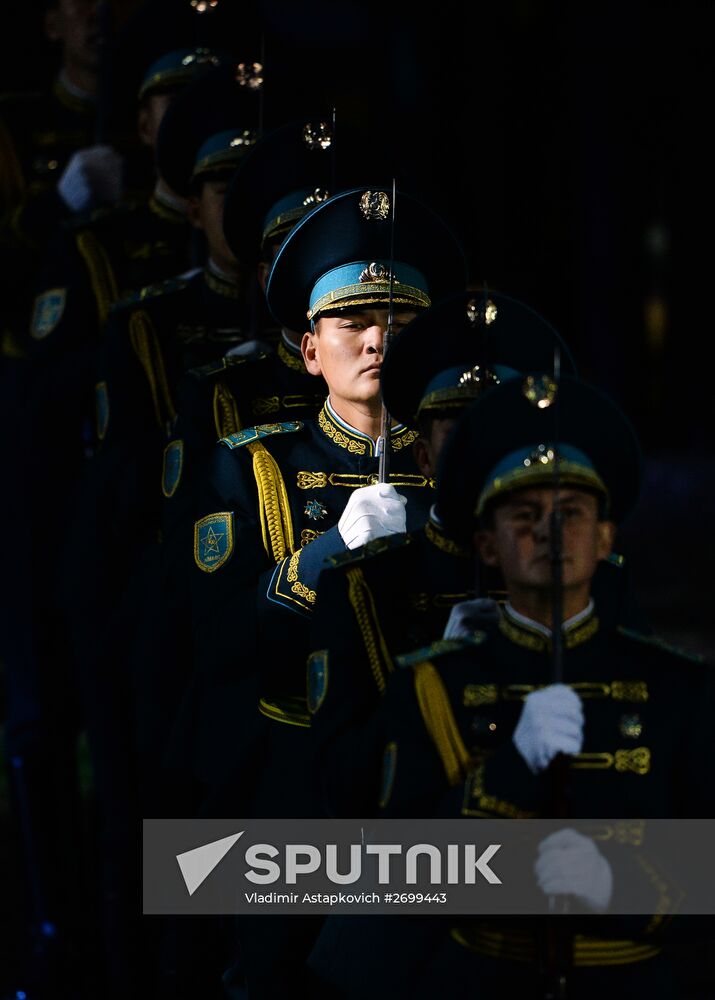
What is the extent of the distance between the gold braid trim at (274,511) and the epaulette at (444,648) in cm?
103

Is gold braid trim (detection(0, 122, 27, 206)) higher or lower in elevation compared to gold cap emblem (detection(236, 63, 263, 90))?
higher

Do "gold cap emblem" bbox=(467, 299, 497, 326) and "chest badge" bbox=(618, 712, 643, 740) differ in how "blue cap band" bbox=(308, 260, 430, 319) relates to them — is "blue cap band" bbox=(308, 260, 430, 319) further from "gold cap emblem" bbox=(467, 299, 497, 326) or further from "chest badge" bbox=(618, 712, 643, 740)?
"chest badge" bbox=(618, 712, 643, 740)

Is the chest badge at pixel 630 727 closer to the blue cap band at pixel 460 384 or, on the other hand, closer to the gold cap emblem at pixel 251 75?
the blue cap band at pixel 460 384

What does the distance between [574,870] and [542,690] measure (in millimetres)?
339

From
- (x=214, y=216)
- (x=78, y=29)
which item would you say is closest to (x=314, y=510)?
(x=214, y=216)

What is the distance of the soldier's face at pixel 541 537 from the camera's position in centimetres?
454

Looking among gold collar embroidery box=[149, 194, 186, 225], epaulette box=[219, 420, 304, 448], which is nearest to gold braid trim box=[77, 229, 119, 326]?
gold collar embroidery box=[149, 194, 186, 225]

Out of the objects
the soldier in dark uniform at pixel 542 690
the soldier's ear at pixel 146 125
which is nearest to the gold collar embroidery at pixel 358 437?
the soldier in dark uniform at pixel 542 690

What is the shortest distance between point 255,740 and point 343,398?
0.94 metres

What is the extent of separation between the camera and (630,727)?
4578mm

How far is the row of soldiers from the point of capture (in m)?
4.59

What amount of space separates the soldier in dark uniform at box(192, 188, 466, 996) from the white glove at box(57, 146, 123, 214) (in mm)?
2359

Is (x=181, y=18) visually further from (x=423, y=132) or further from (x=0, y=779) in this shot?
(x=423, y=132)

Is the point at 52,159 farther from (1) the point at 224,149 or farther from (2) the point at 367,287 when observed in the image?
(2) the point at 367,287
